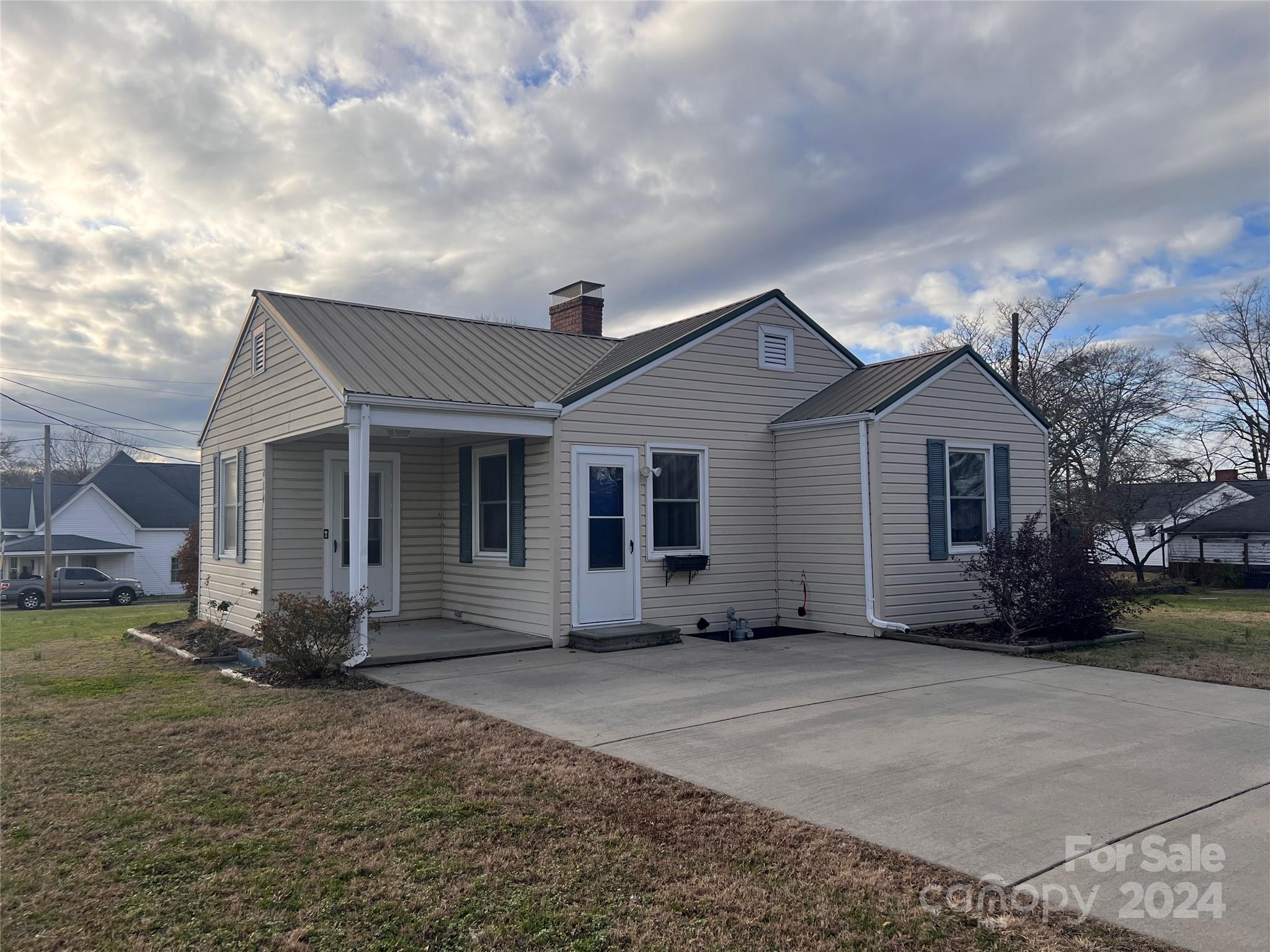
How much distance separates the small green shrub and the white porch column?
0.34m

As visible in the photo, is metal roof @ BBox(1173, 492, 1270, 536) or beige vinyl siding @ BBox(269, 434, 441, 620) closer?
beige vinyl siding @ BBox(269, 434, 441, 620)

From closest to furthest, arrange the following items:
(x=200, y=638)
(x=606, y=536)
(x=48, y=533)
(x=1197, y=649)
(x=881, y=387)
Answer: (x=1197, y=649), (x=606, y=536), (x=881, y=387), (x=200, y=638), (x=48, y=533)

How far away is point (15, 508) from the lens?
39.2m

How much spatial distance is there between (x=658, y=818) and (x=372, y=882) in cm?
145

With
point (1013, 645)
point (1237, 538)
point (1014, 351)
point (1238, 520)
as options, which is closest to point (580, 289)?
point (1013, 645)

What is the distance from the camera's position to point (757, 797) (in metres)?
4.80

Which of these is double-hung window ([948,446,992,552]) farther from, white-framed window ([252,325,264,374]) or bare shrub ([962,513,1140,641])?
white-framed window ([252,325,264,374])

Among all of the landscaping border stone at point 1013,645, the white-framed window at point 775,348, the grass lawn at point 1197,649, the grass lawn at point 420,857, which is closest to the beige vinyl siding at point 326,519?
the white-framed window at point 775,348

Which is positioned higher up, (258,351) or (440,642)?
(258,351)

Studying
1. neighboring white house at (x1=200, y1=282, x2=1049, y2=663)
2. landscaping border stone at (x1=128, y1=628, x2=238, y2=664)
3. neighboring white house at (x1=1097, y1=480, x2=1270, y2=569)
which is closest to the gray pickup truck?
landscaping border stone at (x1=128, y1=628, x2=238, y2=664)

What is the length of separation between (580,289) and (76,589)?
23672 mm

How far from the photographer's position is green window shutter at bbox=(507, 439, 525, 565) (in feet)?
35.6

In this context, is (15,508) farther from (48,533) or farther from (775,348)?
(775,348)

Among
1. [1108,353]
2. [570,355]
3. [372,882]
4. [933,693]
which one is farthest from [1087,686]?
[1108,353]
